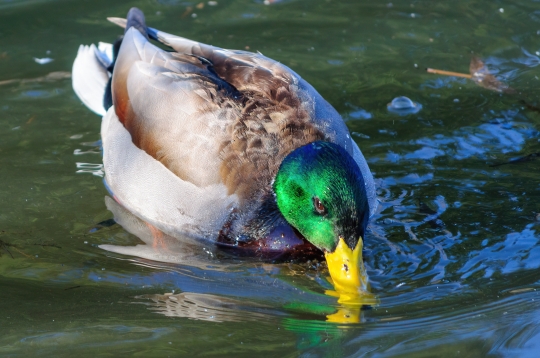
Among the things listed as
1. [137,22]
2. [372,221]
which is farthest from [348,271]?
[137,22]

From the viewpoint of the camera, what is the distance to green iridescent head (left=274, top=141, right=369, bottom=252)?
438cm

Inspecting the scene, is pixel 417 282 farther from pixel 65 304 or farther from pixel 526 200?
pixel 65 304

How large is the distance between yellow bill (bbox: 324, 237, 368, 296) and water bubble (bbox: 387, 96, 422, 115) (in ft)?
8.17

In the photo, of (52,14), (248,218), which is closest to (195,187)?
(248,218)

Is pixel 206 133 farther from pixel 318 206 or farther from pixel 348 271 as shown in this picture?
pixel 348 271

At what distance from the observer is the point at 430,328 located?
3885 mm

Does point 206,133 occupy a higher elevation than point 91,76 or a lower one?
higher

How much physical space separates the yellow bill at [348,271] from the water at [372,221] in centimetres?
11

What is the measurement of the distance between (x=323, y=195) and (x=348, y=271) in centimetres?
45

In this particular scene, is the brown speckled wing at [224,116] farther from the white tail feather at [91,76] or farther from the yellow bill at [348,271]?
the white tail feather at [91,76]

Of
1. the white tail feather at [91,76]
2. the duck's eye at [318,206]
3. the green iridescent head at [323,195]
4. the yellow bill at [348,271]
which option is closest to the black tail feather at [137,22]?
the white tail feather at [91,76]

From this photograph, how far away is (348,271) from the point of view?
14.2 ft

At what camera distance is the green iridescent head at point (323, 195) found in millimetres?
4383

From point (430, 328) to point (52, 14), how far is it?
18.5 ft
